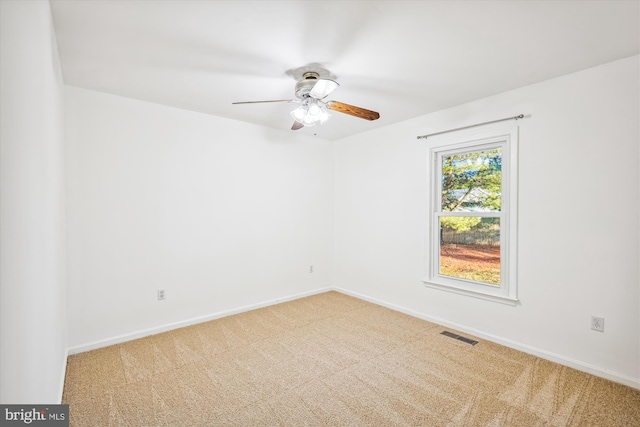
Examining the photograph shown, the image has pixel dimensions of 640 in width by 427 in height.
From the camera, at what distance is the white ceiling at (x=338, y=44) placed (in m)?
1.78

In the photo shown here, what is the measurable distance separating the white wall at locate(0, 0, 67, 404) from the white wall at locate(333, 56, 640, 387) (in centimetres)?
344

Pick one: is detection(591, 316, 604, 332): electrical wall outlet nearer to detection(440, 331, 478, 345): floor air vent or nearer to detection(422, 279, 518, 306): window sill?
detection(422, 279, 518, 306): window sill

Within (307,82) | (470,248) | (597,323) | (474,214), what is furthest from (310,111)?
(597,323)

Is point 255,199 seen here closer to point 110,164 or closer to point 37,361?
point 110,164

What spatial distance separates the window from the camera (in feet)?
10.1

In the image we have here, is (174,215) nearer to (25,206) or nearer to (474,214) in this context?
(25,206)

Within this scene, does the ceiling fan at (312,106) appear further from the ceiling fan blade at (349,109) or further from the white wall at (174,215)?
the white wall at (174,215)

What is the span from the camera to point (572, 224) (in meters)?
2.63

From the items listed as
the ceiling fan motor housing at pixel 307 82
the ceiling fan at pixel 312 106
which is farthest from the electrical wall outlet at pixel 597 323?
the ceiling fan motor housing at pixel 307 82

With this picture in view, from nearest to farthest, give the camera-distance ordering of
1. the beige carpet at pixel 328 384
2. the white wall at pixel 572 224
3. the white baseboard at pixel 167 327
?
the beige carpet at pixel 328 384, the white wall at pixel 572 224, the white baseboard at pixel 167 327

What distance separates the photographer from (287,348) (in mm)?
2957

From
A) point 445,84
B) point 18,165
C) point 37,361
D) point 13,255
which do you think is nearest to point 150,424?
point 37,361

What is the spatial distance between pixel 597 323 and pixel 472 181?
65.2 inches

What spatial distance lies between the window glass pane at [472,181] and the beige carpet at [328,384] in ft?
4.69
